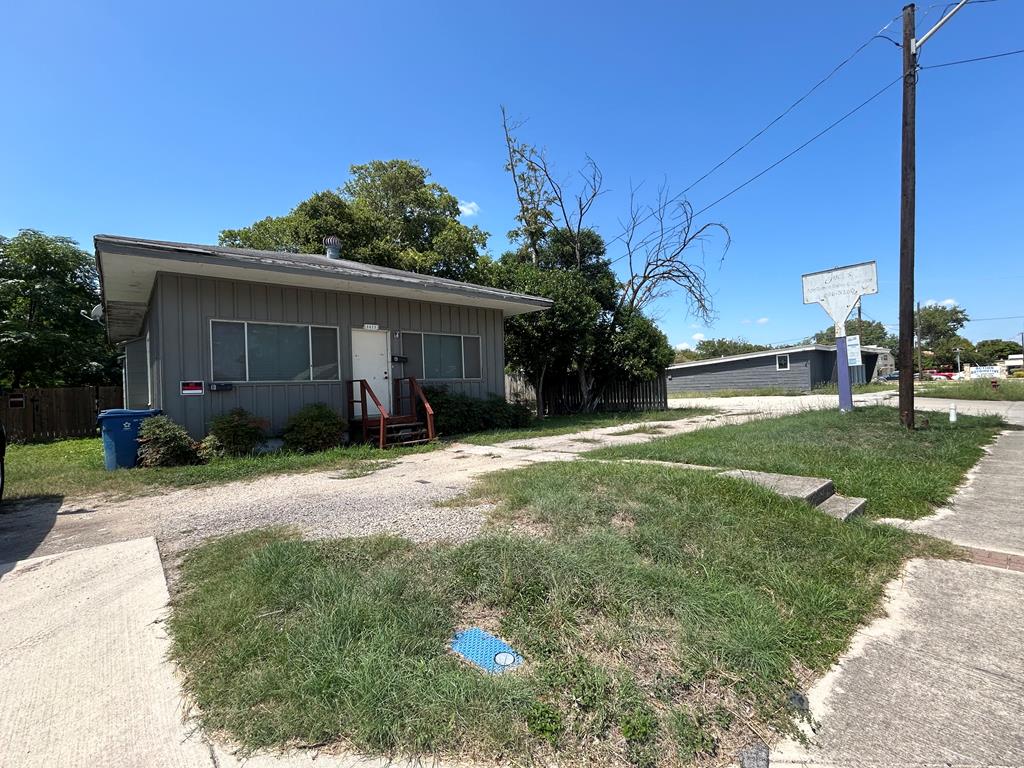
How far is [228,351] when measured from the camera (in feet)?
27.9

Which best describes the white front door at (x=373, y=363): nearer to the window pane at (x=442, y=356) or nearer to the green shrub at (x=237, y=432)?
the window pane at (x=442, y=356)

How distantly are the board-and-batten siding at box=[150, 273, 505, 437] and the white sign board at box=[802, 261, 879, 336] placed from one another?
8.95 meters

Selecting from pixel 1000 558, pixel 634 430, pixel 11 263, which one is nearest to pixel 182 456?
pixel 634 430

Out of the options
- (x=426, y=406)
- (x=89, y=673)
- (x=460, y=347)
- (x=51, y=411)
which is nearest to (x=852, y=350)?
(x=460, y=347)

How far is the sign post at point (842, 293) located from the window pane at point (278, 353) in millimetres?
11739

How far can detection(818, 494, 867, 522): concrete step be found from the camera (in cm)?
396

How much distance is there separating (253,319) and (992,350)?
318ft

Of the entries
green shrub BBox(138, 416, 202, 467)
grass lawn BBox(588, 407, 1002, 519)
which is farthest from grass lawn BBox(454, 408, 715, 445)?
Answer: green shrub BBox(138, 416, 202, 467)

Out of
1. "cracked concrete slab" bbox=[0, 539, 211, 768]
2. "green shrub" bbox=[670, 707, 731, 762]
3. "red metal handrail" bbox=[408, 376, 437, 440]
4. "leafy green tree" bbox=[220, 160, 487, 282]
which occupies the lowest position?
"green shrub" bbox=[670, 707, 731, 762]

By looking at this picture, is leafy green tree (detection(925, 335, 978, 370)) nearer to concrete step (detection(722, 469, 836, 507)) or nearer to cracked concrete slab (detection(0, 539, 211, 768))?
concrete step (detection(722, 469, 836, 507))

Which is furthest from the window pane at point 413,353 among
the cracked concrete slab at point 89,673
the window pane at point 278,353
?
the cracked concrete slab at point 89,673

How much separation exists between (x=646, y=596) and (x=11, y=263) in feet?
71.9

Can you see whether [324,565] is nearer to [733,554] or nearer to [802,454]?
[733,554]

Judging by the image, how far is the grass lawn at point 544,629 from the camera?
1.70 meters
